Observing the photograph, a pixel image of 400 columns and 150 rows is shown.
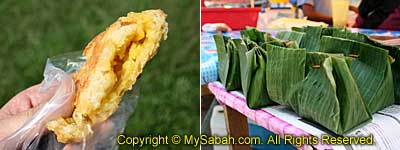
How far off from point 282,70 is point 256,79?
0.16ft

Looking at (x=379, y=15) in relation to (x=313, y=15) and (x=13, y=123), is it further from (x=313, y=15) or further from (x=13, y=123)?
(x=13, y=123)

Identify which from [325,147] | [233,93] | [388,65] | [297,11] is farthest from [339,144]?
[297,11]

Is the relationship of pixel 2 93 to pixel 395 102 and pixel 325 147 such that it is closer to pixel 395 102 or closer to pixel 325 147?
pixel 325 147

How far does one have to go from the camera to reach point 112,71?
0.37 m

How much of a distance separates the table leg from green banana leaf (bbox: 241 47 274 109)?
169mm

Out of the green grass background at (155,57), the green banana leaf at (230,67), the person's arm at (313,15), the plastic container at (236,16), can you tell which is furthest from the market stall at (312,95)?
the person's arm at (313,15)

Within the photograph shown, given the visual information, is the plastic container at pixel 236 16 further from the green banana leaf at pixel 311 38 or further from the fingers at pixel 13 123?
the fingers at pixel 13 123

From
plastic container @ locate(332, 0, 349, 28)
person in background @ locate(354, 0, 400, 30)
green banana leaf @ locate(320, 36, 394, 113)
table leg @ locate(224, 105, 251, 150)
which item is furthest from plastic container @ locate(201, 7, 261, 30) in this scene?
green banana leaf @ locate(320, 36, 394, 113)

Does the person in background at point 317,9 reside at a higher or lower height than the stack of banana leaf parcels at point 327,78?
higher

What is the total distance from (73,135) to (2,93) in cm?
13

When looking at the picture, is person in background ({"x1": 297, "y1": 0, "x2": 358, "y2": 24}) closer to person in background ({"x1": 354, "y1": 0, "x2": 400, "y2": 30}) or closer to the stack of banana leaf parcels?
person in background ({"x1": 354, "y1": 0, "x2": 400, "y2": 30})

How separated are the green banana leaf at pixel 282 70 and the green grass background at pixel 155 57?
16 centimetres

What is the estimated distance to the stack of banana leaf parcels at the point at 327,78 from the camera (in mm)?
460

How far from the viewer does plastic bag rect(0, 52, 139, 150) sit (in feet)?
1.18
